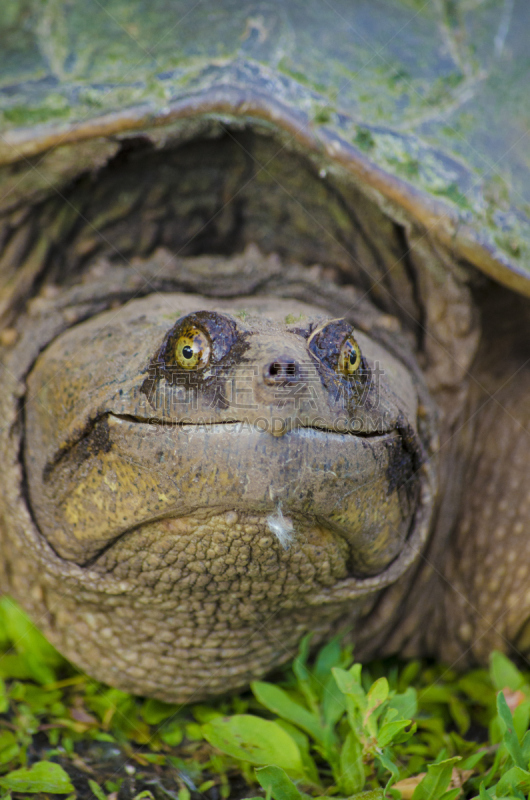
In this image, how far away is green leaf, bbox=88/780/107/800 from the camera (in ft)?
Result: 5.46

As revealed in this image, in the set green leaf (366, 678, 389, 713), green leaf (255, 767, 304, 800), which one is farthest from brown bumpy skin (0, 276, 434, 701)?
green leaf (255, 767, 304, 800)

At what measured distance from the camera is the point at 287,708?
1.87 metres

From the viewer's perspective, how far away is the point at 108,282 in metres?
2.29

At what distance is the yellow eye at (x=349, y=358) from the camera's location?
5.16ft

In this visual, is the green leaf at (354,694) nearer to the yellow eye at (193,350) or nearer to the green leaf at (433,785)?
the green leaf at (433,785)

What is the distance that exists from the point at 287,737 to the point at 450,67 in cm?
226

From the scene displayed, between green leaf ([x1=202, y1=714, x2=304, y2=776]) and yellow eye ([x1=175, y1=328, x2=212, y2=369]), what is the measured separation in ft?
3.10

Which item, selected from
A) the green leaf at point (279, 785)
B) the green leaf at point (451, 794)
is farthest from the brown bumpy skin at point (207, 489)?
the green leaf at point (451, 794)

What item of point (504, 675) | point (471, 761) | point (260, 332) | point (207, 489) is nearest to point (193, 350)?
point (260, 332)

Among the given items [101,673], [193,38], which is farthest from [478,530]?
[193,38]

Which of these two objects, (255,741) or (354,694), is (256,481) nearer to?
(354,694)

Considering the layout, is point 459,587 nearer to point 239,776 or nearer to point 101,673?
point 239,776

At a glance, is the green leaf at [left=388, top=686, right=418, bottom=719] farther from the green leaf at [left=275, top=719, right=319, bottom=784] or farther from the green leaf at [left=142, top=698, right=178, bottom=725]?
the green leaf at [left=142, top=698, right=178, bottom=725]

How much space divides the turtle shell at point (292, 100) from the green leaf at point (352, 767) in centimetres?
136
